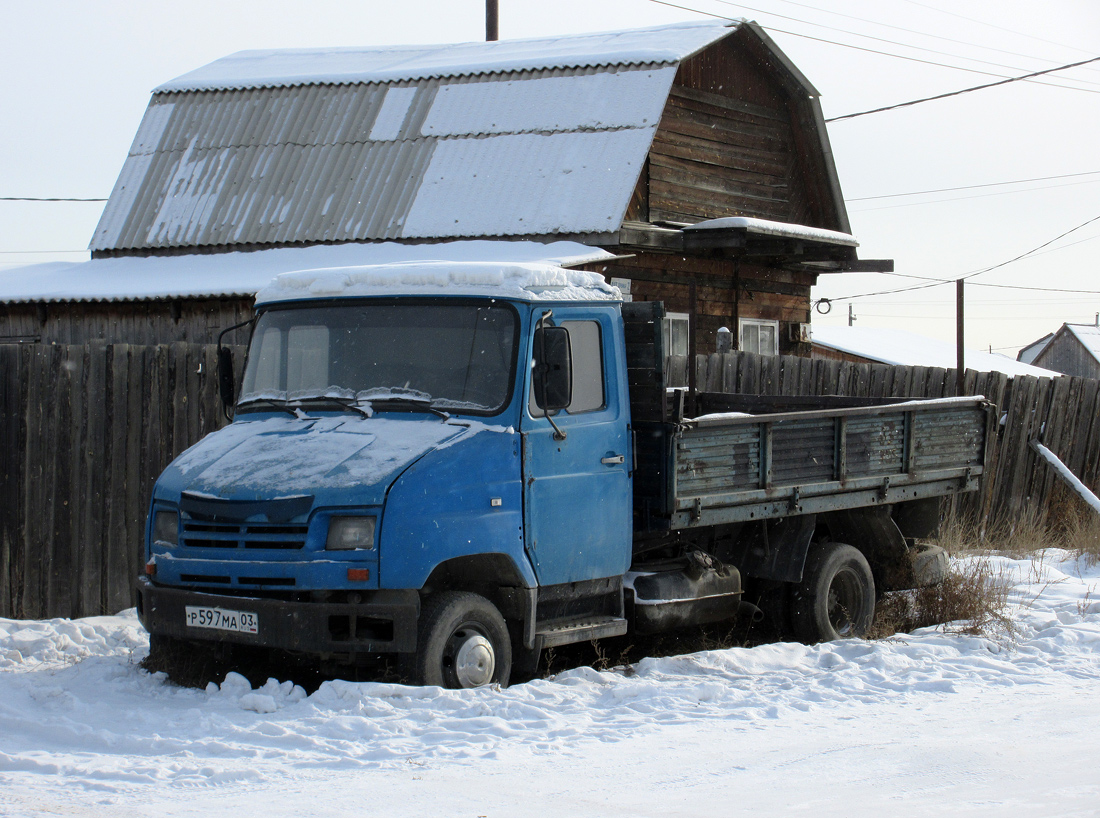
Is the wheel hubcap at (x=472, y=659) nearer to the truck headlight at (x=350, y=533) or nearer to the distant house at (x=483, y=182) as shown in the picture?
the truck headlight at (x=350, y=533)

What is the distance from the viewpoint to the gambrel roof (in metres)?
18.0

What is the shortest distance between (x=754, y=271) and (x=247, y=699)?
1670 centimetres

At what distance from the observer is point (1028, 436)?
49.5ft

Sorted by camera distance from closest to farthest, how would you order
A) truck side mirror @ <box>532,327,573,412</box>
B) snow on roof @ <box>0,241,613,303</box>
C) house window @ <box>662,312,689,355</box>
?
truck side mirror @ <box>532,327,573,412</box> < snow on roof @ <box>0,241,613,303</box> < house window @ <box>662,312,689,355</box>

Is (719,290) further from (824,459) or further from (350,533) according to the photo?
(350,533)

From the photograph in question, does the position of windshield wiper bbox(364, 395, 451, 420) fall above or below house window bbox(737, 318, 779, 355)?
below

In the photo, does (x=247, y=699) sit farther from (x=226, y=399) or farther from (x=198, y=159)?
(x=198, y=159)

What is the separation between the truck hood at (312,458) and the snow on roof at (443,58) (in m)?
13.2

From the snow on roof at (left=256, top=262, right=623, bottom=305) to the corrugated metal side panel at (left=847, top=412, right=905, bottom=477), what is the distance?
2538 mm

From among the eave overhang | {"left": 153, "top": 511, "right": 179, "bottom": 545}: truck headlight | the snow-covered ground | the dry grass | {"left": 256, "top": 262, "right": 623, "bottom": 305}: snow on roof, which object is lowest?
the dry grass

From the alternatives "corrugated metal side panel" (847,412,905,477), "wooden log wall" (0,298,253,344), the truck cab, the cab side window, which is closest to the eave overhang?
"wooden log wall" (0,298,253,344)

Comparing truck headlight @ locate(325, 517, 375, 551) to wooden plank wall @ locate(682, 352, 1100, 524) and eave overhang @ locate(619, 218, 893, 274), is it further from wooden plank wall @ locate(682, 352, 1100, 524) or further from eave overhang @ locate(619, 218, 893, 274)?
eave overhang @ locate(619, 218, 893, 274)

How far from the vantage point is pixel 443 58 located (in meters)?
21.6

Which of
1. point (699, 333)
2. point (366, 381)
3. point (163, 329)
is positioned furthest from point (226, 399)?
point (699, 333)
